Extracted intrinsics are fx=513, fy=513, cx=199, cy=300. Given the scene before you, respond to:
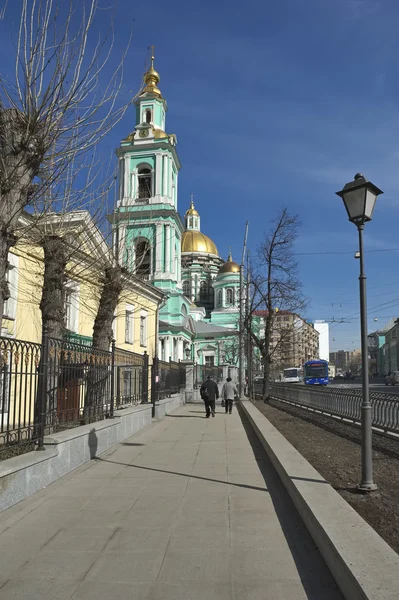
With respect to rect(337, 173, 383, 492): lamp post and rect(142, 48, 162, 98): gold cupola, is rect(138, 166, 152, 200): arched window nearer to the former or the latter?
rect(142, 48, 162, 98): gold cupola

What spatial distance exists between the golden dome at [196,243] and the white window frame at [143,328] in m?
61.8

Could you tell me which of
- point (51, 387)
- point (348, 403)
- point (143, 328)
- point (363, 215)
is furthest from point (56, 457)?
point (143, 328)

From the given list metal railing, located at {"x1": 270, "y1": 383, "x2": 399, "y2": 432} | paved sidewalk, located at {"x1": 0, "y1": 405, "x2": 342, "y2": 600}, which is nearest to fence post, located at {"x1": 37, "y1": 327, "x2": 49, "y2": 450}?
paved sidewalk, located at {"x1": 0, "y1": 405, "x2": 342, "y2": 600}

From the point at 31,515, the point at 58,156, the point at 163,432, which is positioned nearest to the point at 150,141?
the point at 163,432

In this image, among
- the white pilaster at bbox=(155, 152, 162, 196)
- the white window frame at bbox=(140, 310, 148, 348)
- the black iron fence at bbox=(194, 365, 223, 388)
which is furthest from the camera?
the white pilaster at bbox=(155, 152, 162, 196)

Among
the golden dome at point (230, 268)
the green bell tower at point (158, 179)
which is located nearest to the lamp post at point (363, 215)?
the green bell tower at point (158, 179)

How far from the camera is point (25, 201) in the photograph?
6527 mm

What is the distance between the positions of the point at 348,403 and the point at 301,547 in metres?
10.7

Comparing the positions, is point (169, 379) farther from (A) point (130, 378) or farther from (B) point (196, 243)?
(B) point (196, 243)

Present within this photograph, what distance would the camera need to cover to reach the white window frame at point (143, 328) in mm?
28152

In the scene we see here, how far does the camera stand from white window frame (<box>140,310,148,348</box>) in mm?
28152

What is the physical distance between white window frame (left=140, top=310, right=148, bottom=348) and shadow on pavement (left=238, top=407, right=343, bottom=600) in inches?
831

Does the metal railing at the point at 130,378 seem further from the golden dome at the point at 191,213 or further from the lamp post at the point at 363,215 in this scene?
the golden dome at the point at 191,213

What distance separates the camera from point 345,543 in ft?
12.5
